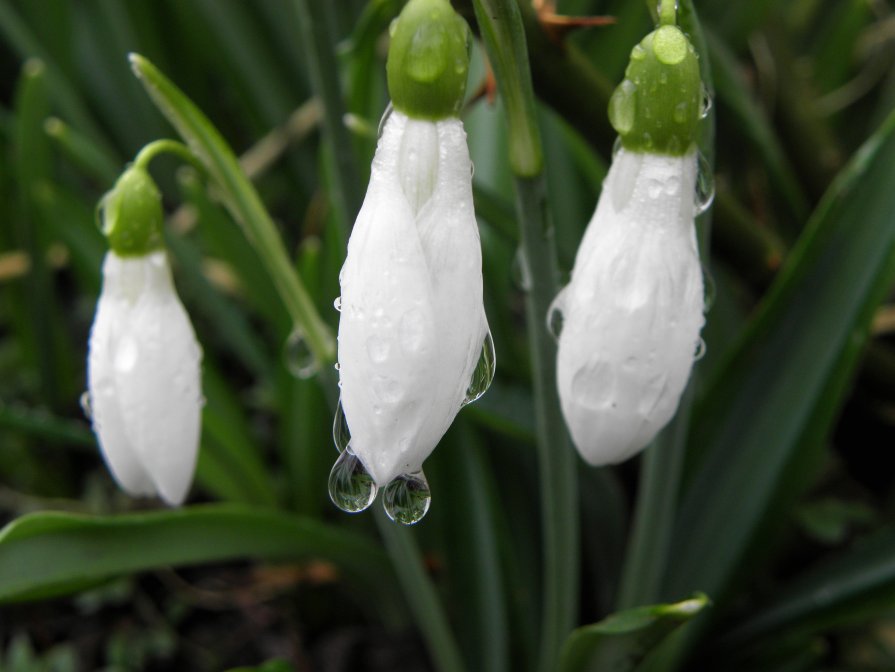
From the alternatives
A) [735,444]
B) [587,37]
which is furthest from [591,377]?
[587,37]

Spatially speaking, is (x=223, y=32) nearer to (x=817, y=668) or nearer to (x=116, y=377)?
(x=116, y=377)

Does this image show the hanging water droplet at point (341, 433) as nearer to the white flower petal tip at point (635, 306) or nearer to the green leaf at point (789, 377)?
the white flower petal tip at point (635, 306)

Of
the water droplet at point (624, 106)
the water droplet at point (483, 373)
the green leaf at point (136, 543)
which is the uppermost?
the water droplet at point (624, 106)

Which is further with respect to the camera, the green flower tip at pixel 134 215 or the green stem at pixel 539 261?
the green flower tip at pixel 134 215

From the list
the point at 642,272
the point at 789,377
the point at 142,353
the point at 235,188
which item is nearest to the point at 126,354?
the point at 142,353

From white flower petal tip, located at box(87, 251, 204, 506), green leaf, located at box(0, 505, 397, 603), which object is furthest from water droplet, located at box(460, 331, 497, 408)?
green leaf, located at box(0, 505, 397, 603)

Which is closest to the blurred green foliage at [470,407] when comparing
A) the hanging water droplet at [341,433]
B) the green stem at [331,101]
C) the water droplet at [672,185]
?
the green stem at [331,101]
